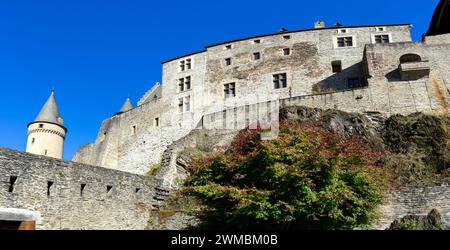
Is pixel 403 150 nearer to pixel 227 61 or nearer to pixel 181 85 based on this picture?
pixel 227 61

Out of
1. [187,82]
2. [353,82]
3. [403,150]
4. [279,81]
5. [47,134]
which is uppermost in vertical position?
[187,82]

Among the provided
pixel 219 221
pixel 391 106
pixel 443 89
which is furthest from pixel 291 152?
pixel 443 89

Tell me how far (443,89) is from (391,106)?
3836mm

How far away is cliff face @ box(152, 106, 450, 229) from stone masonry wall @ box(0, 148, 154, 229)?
1460 mm

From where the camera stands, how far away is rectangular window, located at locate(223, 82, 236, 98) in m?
35.1

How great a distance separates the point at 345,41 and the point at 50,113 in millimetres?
31771

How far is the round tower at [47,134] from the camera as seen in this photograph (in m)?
42.0

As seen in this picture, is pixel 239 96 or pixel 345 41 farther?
pixel 239 96

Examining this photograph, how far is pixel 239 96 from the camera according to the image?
114ft

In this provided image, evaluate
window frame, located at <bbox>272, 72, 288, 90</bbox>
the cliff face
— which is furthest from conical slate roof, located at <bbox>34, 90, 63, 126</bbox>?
the cliff face

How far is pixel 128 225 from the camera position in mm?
15812

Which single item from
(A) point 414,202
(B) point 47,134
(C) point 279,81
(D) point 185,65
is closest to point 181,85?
(D) point 185,65

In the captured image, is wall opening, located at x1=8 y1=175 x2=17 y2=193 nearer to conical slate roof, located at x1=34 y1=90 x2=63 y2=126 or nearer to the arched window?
the arched window

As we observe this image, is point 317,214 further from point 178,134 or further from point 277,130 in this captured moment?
point 178,134
